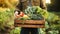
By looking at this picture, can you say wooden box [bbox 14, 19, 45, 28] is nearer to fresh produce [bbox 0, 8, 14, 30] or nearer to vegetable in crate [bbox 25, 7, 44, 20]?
vegetable in crate [bbox 25, 7, 44, 20]

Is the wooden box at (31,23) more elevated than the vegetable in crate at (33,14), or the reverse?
the vegetable in crate at (33,14)

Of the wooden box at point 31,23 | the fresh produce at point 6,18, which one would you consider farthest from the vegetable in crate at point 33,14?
the fresh produce at point 6,18

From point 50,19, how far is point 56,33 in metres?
0.18

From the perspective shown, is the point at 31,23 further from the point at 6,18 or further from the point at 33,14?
the point at 6,18

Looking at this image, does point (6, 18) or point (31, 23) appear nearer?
point (31, 23)

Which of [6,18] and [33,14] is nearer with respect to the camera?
[33,14]

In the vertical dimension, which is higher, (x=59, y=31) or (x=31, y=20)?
(x=31, y=20)

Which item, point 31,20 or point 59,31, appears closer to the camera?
point 31,20

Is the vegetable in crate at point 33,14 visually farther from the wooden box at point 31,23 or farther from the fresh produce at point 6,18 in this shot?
the fresh produce at point 6,18

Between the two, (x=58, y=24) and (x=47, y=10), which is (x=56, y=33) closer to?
(x=58, y=24)

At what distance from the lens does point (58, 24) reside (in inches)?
82.0

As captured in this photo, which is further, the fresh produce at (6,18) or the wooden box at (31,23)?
the fresh produce at (6,18)

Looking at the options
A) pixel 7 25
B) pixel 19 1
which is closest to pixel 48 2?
pixel 19 1

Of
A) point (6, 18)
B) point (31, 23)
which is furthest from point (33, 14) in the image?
point (6, 18)
